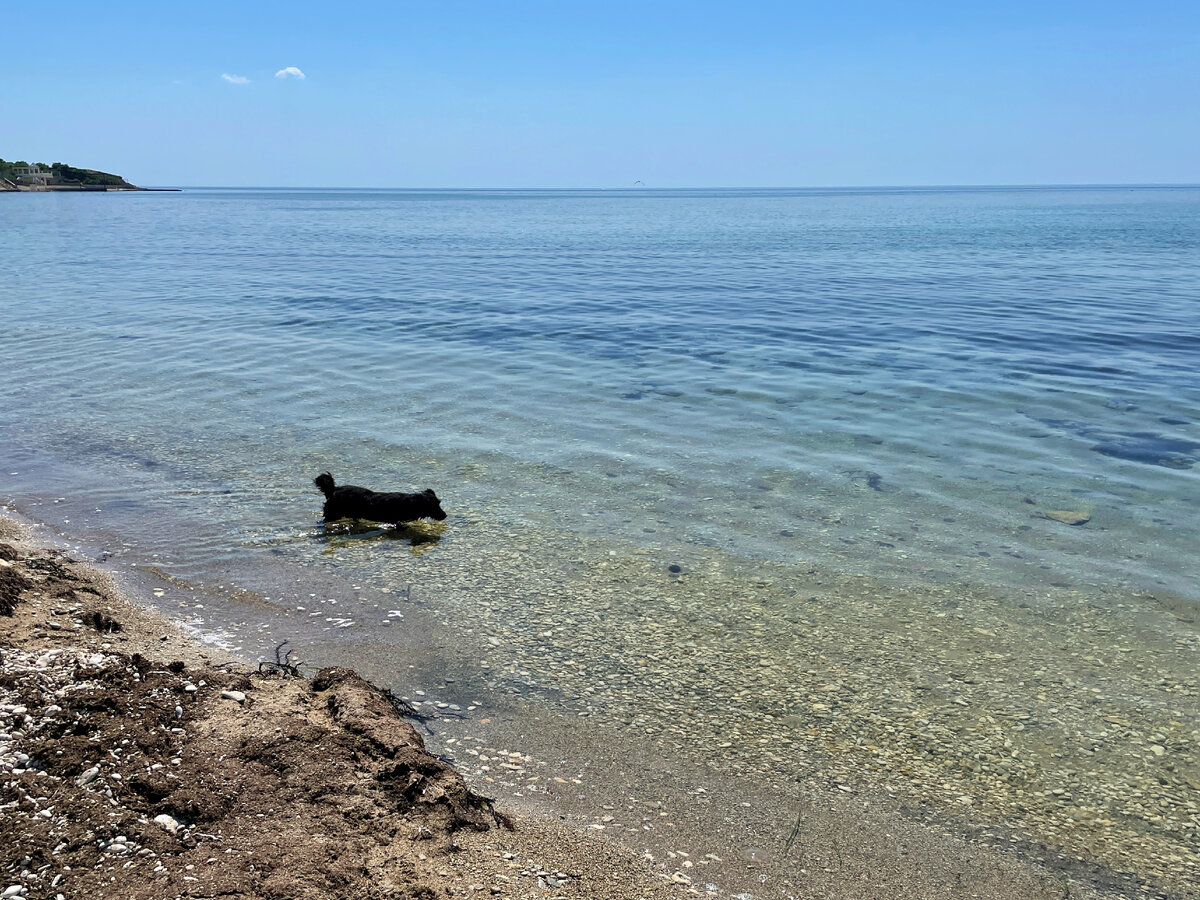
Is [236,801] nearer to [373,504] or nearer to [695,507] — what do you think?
[373,504]

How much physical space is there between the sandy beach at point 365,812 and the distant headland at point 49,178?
173m

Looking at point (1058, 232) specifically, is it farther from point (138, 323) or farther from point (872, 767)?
point (872, 767)

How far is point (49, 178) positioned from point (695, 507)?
19596 cm

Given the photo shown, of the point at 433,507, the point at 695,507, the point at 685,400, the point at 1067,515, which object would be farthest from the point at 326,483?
the point at 1067,515

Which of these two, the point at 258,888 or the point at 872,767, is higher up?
the point at 258,888

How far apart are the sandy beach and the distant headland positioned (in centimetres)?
17310

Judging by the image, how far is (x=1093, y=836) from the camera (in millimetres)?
5273

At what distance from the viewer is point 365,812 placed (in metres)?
4.64

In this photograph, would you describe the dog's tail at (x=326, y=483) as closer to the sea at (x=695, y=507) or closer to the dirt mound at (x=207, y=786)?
the sea at (x=695, y=507)

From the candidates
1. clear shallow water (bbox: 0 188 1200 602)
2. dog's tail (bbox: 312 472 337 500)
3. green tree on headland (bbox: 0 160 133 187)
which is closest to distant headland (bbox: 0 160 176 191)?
green tree on headland (bbox: 0 160 133 187)

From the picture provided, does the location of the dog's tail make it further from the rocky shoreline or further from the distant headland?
the distant headland

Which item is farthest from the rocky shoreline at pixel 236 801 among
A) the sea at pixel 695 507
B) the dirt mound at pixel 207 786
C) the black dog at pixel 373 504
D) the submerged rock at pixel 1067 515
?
the submerged rock at pixel 1067 515

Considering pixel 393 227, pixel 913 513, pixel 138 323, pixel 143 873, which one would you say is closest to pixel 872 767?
pixel 143 873

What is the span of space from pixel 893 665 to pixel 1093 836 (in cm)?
204
